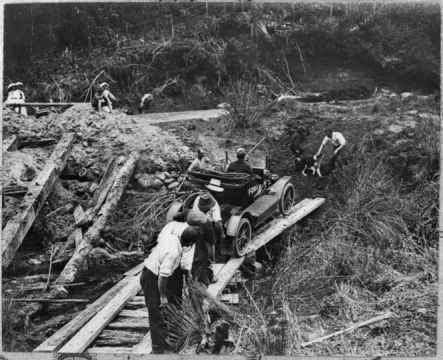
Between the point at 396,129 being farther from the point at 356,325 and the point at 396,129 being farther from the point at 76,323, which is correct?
the point at 76,323

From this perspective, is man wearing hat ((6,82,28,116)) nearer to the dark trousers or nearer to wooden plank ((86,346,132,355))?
the dark trousers

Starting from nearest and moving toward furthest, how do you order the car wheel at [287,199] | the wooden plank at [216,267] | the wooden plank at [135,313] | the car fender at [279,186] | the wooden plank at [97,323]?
the wooden plank at [97,323] < the wooden plank at [135,313] < the wooden plank at [216,267] < the car fender at [279,186] < the car wheel at [287,199]

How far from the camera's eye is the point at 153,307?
20.5 ft

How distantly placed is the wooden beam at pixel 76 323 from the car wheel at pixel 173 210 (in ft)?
2.83

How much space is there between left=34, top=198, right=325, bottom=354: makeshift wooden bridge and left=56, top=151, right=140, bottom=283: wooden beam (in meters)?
0.49

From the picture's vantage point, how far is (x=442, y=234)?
716 cm

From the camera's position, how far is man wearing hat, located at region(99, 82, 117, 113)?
7.86 metres

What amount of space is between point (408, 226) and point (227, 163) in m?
2.35

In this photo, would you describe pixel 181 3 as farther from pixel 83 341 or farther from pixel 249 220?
pixel 83 341

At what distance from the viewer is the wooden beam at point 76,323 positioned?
6445 mm

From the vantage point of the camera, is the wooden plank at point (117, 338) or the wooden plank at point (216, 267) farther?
the wooden plank at point (216, 267)

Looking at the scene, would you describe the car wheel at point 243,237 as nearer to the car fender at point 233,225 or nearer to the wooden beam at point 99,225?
the car fender at point 233,225

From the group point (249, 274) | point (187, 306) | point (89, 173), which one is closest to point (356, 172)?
point (249, 274)

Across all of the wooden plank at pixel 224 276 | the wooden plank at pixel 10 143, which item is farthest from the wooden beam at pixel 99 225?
the wooden plank at pixel 224 276
